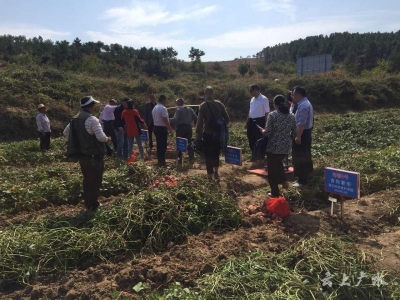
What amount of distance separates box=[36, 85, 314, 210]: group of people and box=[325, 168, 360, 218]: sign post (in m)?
0.95

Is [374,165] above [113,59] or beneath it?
beneath

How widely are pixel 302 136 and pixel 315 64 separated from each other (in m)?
27.3

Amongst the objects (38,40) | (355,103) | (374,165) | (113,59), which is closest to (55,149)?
(374,165)

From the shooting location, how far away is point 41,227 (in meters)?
4.88

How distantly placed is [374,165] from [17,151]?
950 cm

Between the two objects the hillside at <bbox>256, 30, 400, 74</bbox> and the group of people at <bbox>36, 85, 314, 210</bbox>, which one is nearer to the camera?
the group of people at <bbox>36, 85, 314, 210</bbox>

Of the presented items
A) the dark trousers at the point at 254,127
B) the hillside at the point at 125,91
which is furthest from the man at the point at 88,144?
the hillside at the point at 125,91

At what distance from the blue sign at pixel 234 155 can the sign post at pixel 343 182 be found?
2133 mm

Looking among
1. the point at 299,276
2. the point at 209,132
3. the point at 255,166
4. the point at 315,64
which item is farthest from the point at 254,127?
the point at 315,64

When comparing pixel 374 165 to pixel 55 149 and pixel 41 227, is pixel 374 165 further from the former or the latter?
pixel 55 149

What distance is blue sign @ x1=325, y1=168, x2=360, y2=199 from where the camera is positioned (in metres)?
4.82

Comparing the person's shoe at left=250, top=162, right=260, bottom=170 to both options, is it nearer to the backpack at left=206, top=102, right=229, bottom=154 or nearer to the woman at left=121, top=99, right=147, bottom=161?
the backpack at left=206, top=102, right=229, bottom=154

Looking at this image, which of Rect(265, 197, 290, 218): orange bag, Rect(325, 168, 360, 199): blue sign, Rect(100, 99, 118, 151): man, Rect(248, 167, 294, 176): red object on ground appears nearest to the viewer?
Rect(325, 168, 360, 199): blue sign

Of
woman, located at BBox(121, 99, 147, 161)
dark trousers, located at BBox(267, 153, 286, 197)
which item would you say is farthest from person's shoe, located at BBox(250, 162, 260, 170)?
woman, located at BBox(121, 99, 147, 161)
